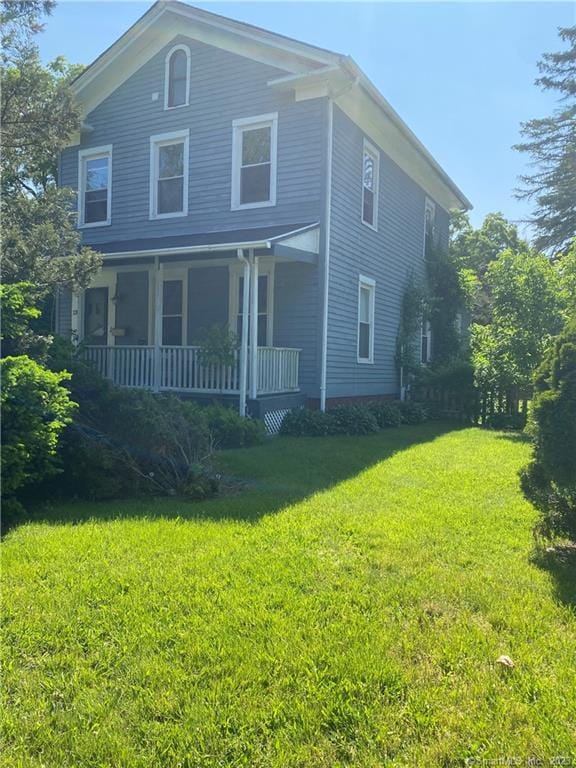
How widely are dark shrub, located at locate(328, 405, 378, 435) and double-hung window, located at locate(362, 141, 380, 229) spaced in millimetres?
4785

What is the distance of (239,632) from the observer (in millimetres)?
2939

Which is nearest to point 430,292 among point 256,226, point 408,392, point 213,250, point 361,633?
point 408,392

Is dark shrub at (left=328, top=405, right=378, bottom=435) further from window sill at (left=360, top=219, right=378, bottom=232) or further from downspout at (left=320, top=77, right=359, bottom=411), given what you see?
window sill at (left=360, top=219, right=378, bottom=232)

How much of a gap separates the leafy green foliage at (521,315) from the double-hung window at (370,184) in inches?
122

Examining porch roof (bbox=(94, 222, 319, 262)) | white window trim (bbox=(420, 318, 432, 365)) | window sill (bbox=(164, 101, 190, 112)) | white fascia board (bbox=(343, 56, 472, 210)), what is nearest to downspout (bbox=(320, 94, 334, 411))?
porch roof (bbox=(94, 222, 319, 262))

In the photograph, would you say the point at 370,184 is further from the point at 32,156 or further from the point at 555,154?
the point at 555,154

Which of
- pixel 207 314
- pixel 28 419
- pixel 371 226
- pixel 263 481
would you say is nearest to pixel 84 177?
pixel 207 314

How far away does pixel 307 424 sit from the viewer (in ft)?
35.2

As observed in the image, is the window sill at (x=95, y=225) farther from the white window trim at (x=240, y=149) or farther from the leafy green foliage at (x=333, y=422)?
the leafy green foliage at (x=333, y=422)

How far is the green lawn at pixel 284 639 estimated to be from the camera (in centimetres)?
217

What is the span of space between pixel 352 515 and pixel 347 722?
2865mm

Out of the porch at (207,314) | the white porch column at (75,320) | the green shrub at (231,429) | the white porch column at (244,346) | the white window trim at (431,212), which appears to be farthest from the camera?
the white window trim at (431,212)

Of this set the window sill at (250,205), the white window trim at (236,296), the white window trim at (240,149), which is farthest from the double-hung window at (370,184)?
the white window trim at (236,296)

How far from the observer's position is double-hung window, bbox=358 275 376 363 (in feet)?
44.7
